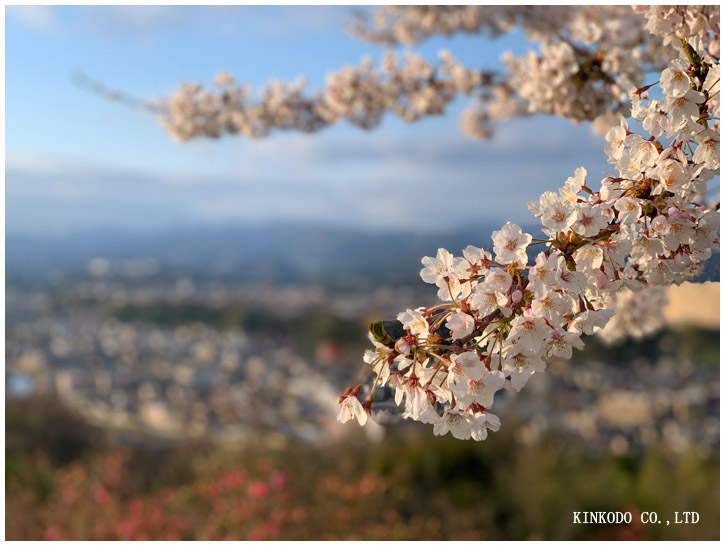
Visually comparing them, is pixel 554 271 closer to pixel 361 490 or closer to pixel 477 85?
pixel 477 85

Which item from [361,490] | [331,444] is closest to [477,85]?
[361,490]

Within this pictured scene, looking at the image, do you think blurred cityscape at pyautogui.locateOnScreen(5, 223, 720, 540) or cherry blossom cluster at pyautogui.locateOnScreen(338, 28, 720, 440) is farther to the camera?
blurred cityscape at pyautogui.locateOnScreen(5, 223, 720, 540)

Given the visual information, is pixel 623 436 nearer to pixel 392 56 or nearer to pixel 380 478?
pixel 380 478

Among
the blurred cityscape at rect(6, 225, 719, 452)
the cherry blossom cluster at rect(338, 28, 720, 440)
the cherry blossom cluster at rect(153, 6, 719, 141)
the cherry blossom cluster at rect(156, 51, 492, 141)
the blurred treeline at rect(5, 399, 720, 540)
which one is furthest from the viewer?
the blurred cityscape at rect(6, 225, 719, 452)

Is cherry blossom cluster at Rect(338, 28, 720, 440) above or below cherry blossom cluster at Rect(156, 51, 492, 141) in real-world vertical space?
below

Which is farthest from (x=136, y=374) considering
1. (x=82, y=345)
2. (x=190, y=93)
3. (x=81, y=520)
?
(x=190, y=93)

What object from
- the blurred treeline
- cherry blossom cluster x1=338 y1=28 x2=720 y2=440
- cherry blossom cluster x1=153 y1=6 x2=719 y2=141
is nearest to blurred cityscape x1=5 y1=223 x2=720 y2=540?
the blurred treeline

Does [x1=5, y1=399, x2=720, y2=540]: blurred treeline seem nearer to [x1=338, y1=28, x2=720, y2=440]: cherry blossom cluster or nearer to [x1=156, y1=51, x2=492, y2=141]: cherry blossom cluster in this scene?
[x1=156, y1=51, x2=492, y2=141]: cherry blossom cluster

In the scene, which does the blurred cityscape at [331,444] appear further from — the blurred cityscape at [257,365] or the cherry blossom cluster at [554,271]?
the cherry blossom cluster at [554,271]
